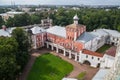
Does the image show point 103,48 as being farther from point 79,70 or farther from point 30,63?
point 30,63

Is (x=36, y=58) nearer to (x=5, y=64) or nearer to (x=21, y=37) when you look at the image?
(x=21, y=37)

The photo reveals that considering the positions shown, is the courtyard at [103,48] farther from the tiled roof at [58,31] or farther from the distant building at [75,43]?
the tiled roof at [58,31]

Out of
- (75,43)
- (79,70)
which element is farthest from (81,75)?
(75,43)

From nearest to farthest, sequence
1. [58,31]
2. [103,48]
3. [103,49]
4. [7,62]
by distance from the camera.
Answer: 1. [7,62]
2. [58,31]
3. [103,49]
4. [103,48]

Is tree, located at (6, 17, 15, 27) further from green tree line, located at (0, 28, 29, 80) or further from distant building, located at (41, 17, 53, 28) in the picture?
green tree line, located at (0, 28, 29, 80)

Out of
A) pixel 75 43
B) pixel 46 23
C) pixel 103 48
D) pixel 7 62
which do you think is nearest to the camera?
pixel 7 62

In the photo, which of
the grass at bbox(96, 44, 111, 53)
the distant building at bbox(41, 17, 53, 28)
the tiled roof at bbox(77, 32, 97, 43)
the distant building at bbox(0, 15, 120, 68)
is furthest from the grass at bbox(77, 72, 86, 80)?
the distant building at bbox(41, 17, 53, 28)

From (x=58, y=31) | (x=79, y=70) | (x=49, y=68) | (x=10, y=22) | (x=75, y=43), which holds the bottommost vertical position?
(x=79, y=70)

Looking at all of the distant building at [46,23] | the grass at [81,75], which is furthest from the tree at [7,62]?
the distant building at [46,23]
